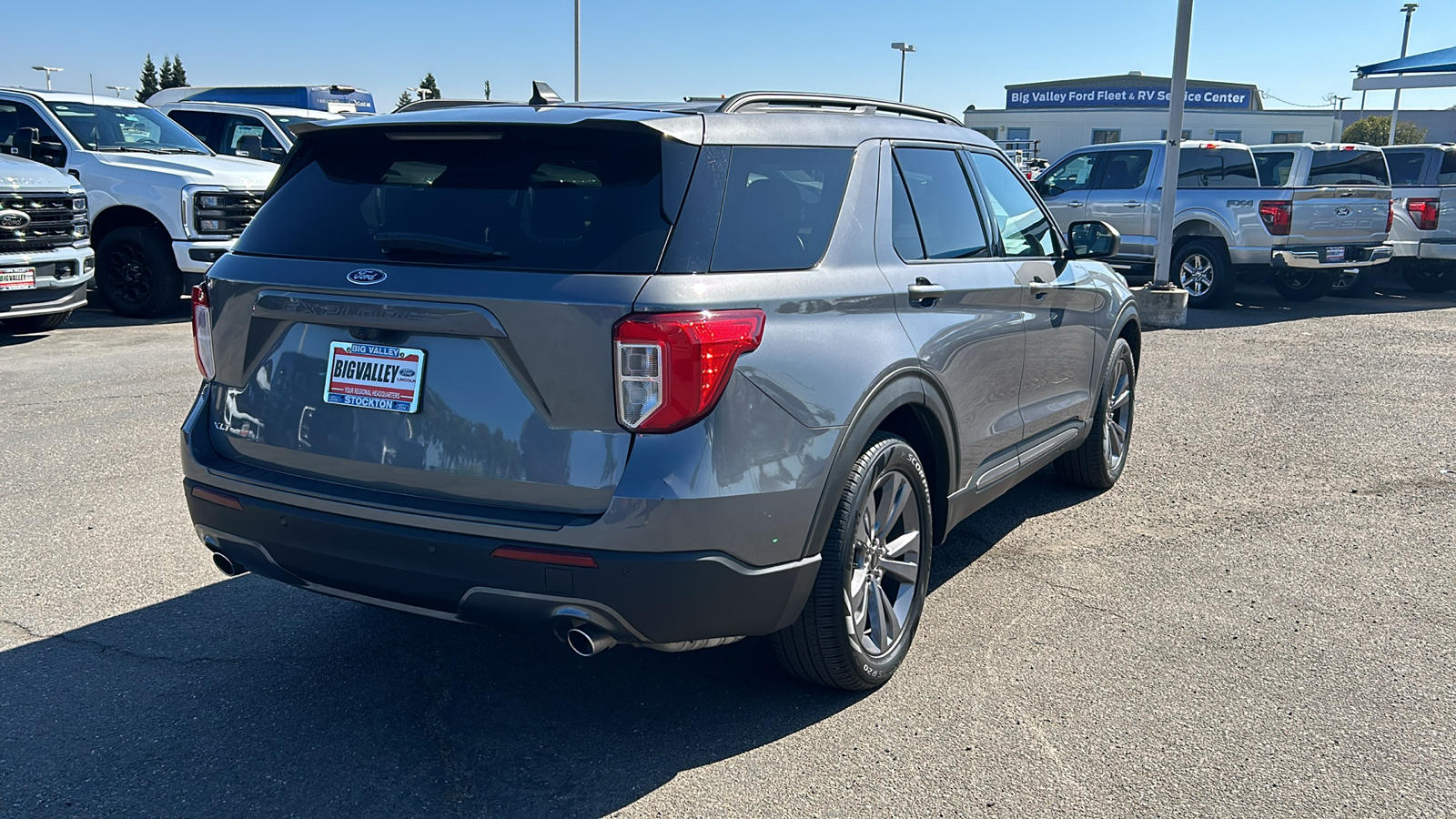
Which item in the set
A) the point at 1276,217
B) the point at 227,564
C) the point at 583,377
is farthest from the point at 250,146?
the point at 583,377

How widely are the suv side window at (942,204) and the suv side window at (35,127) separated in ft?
34.3

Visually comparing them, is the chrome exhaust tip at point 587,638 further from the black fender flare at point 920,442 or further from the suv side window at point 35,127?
the suv side window at point 35,127

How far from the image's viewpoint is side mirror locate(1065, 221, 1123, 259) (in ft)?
17.5

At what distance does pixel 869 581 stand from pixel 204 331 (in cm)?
213

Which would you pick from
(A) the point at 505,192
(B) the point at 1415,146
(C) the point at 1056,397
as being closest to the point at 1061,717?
(C) the point at 1056,397

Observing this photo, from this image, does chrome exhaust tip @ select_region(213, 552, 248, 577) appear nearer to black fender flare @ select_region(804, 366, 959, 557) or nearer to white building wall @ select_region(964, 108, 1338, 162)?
black fender flare @ select_region(804, 366, 959, 557)

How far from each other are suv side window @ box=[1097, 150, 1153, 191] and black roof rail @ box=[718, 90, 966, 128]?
11.2 meters

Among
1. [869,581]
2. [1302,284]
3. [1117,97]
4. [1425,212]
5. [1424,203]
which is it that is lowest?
[869,581]

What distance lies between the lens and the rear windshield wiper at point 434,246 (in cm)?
302

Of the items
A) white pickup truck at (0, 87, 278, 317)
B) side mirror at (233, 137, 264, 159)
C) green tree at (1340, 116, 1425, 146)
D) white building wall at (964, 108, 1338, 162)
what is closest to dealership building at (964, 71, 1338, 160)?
white building wall at (964, 108, 1338, 162)

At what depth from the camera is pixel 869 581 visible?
361 cm

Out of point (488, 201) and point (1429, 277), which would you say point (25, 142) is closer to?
point (488, 201)

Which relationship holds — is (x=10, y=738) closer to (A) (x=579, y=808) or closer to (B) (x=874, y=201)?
(A) (x=579, y=808)

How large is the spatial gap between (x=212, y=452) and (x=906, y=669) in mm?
2253
